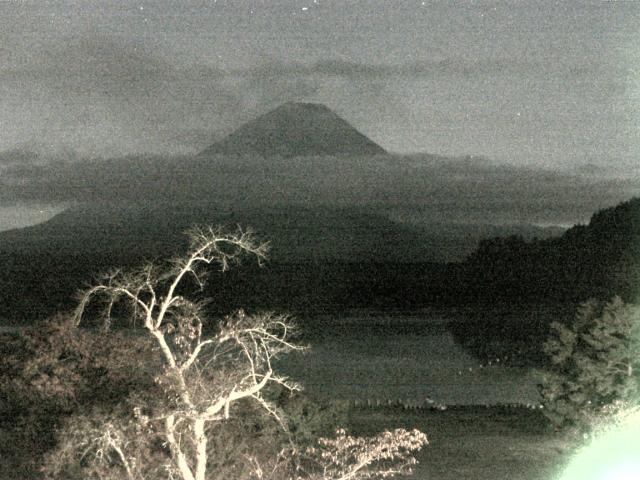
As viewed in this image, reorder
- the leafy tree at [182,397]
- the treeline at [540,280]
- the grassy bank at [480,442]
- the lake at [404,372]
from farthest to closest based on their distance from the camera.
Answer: the treeline at [540,280], the lake at [404,372], the grassy bank at [480,442], the leafy tree at [182,397]

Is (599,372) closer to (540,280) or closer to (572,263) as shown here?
(572,263)

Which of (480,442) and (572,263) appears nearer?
(480,442)

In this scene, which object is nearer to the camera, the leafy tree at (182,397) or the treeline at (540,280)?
the leafy tree at (182,397)

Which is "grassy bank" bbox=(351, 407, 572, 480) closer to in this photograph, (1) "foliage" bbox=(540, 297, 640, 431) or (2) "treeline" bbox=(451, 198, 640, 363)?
(1) "foliage" bbox=(540, 297, 640, 431)

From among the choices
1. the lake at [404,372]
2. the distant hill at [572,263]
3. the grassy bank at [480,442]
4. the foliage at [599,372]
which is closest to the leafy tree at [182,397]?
the grassy bank at [480,442]

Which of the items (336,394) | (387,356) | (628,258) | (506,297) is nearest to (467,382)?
(336,394)

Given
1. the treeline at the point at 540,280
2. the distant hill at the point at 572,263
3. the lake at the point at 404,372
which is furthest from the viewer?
the distant hill at the point at 572,263

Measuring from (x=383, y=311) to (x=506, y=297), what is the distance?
13614 mm

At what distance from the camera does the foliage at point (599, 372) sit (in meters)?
20.9

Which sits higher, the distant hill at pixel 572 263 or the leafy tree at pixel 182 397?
the leafy tree at pixel 182 397

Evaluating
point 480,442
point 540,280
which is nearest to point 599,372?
point 480,442

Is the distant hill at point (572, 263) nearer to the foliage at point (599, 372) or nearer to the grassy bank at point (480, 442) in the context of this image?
the grassy bank at point (480, 442)

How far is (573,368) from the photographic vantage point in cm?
2209

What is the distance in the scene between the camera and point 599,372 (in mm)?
21141
